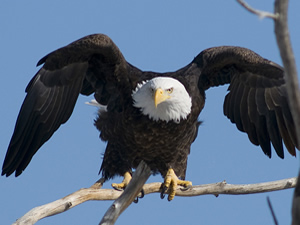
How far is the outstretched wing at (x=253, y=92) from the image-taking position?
5148mm

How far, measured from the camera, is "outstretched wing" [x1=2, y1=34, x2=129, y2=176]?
4871mm

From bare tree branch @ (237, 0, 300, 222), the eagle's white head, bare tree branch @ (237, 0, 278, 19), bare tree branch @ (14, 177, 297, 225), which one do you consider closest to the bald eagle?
the eagle's white head

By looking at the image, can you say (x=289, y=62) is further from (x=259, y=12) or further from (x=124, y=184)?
(x=124, y=184)

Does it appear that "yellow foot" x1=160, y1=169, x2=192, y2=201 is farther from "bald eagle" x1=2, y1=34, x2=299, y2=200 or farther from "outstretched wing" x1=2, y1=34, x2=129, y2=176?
"outstretched wing" x1=2, y1=34, x2=129, y2=176

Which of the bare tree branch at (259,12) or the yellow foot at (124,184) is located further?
the yellow foot at (124,184)

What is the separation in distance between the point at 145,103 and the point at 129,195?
0.82 meters

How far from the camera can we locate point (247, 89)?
5.38 m

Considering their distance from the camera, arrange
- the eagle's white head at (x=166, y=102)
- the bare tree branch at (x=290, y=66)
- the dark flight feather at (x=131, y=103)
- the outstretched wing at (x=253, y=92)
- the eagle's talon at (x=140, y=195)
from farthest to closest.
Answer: the outstretched wing at (x=253, y=92) → the eagle's talon at (x=140, y=195) → the dark flight feather at (x=131, y=103) → the eagle's white head at (x=166, y=102) → the bare tree branch at (x=290, y=66)

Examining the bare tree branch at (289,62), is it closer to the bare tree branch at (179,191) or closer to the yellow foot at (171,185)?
the bare tree branch at (179,191)

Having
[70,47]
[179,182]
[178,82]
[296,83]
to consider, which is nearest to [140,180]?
[179,182]

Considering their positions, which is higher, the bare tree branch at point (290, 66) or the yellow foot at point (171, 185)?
the yellow foot at point (171, 185)

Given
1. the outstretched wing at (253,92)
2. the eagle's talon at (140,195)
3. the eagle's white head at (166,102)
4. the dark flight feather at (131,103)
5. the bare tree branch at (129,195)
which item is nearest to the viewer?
the bare tree branch at (129,195)

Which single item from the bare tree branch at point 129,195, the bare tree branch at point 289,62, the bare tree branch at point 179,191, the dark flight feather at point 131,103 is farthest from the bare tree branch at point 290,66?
the dark flight feather at point 131,103

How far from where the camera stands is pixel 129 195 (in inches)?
186
